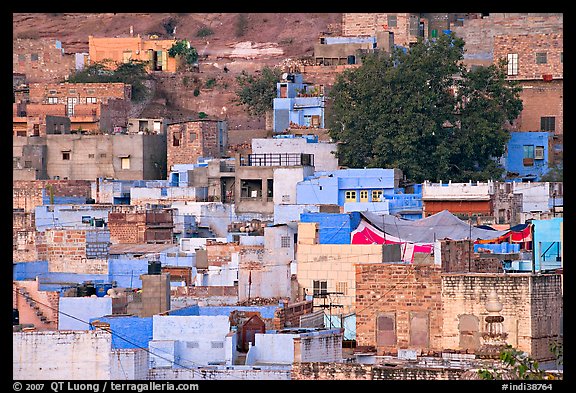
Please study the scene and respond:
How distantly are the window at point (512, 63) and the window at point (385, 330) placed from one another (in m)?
30.4

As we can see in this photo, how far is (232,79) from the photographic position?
73.2m

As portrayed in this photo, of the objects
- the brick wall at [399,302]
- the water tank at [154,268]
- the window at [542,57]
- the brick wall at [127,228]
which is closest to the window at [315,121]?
the window at [542,57]

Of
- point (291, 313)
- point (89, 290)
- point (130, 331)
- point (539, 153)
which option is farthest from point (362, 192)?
point (130, 331)

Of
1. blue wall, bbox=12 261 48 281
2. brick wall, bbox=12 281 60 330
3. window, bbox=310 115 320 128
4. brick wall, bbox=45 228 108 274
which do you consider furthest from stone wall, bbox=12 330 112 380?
window, bbox=310 115 320 128

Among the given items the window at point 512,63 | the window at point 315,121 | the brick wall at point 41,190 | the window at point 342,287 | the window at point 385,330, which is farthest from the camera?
the window at point 512,63

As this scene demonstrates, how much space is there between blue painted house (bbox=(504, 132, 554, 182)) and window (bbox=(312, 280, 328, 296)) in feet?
67.7

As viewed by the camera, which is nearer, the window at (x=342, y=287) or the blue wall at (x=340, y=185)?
the window at (x=342, y=287)

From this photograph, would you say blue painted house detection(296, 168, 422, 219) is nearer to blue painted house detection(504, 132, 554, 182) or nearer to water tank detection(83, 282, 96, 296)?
blue painted house detection(504, 132, 554, 182)

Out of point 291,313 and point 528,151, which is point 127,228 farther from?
point 291,313

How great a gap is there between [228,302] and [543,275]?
8.22 m

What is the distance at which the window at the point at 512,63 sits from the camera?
56.5 metres

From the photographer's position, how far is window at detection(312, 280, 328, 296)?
32.0m

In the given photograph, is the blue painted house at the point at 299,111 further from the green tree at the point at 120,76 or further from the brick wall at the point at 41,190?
the green tree at the point at 120,76

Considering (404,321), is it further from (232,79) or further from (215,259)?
(232,79)
